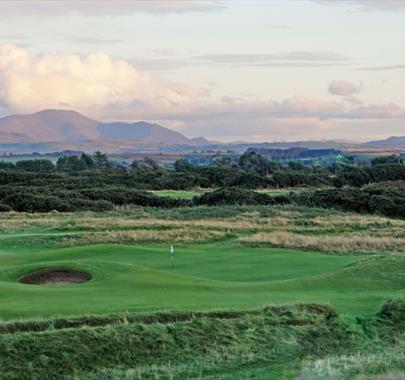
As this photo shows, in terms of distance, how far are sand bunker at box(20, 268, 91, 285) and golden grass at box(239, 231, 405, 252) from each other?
13527 millimetres

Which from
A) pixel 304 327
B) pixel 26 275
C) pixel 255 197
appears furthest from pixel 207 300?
pixel 255 197

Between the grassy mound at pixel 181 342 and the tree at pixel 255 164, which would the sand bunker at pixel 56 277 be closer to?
the grassy mound at pixel 181 342

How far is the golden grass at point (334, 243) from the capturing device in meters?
36.2

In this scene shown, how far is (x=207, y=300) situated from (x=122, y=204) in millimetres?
54324

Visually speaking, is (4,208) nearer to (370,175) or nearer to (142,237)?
(142,237)

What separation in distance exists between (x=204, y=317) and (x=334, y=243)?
19640 millimetres

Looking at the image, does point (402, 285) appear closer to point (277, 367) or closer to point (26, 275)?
point (277, 367)

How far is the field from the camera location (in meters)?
16.1

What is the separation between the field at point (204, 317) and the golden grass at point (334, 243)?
7.12 ft

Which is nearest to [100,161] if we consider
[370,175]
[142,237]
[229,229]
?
[370,175]

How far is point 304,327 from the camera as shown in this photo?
18.5 meters

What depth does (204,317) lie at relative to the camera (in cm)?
1861

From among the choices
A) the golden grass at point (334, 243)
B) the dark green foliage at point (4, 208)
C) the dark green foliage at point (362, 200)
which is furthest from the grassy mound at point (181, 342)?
the dark green foliage at point (4, 208)

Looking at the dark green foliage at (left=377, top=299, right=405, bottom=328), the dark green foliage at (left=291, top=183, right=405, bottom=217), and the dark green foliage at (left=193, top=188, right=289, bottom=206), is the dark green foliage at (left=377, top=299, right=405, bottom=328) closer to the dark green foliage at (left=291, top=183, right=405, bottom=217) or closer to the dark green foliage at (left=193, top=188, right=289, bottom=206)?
the dark green foliage at (left=291, top=183, right=405, bottom=217)
